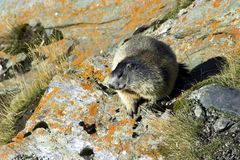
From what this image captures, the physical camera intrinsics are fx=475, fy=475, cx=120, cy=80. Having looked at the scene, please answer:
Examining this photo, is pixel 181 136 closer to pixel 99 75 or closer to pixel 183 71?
pixel 183 71

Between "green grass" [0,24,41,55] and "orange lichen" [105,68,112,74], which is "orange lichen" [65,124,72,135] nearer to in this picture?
"orange lichen" [105,68,112,74]

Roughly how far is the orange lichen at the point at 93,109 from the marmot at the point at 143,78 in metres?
0.55

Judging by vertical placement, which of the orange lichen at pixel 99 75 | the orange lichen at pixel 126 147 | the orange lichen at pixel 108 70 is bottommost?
the orange lichen at pixel 126 147

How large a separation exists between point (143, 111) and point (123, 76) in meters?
0.68

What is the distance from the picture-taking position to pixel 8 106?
1107cm

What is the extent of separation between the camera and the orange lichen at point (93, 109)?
836 centimetres

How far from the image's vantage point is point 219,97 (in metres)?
6.78

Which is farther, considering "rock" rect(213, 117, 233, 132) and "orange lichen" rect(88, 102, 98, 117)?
"orange lichen" rect(88, 102, 98, 117)

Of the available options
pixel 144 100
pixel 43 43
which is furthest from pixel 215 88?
pixel 43 43

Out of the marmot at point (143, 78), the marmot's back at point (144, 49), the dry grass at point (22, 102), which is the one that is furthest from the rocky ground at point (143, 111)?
the dry grass at point (22, 102)

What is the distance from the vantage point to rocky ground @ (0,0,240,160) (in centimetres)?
667

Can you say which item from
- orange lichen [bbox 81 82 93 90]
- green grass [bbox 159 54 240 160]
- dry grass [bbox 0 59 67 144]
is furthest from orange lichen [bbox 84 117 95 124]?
dry grass [bbox 0 59 67 144]

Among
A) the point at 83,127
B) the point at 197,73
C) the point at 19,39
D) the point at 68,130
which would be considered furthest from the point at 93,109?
the point at 19,39

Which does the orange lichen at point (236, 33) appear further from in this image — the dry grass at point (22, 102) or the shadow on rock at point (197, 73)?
the dry grass at point (22, 102)
